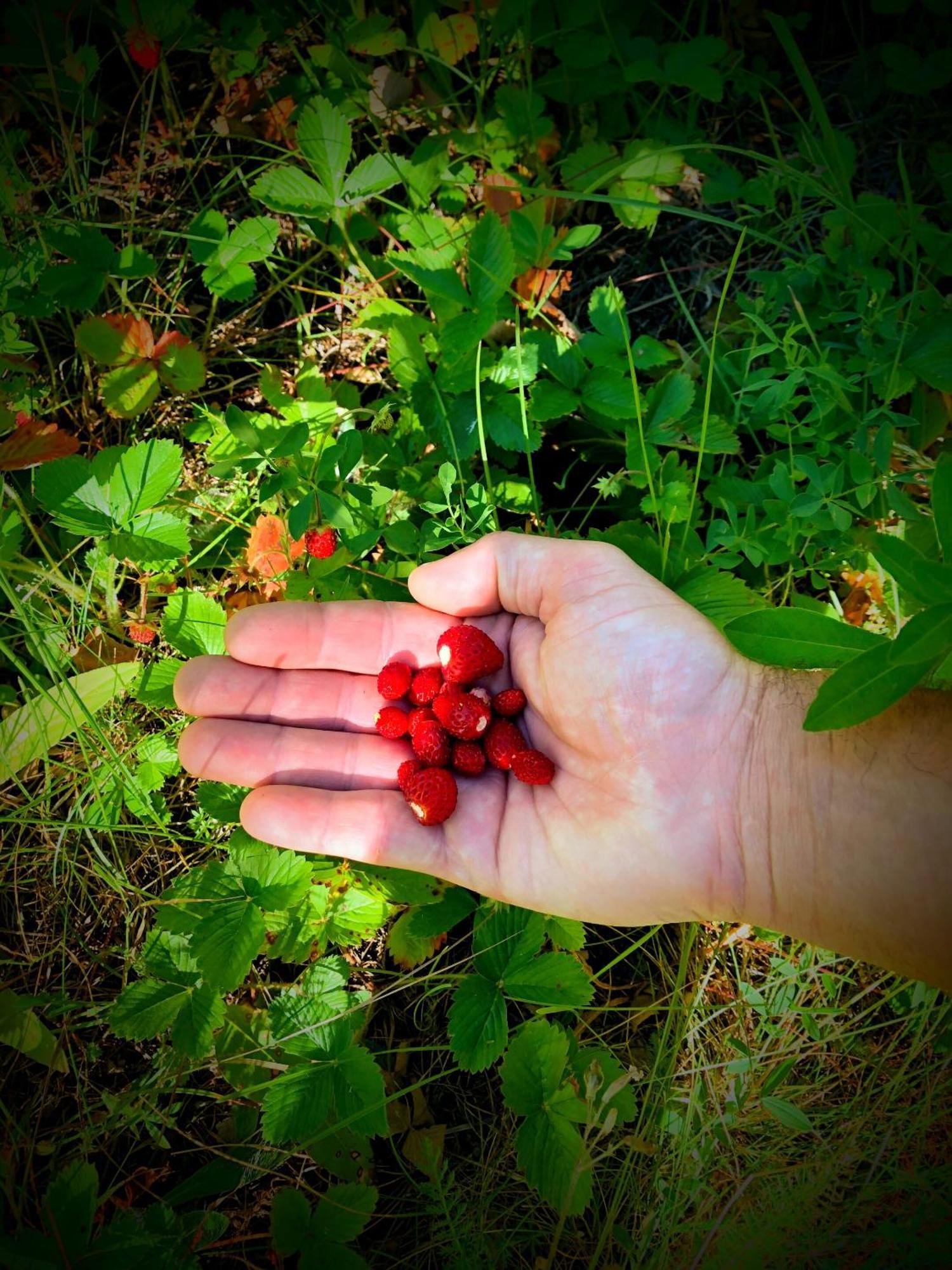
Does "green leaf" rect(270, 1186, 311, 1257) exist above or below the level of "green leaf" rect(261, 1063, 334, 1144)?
below

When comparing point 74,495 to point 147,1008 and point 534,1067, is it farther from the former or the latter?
point 534,1067

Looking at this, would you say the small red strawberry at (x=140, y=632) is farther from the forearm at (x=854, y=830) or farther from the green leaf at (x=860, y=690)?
the green leaf at (x=860, y=690)

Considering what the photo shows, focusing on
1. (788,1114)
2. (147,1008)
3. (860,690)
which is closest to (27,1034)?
(147,1008)

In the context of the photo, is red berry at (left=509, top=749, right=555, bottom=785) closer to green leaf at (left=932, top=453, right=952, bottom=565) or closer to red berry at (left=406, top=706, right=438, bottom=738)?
red berry at (left=406, top=706, right=438, bottom=738)

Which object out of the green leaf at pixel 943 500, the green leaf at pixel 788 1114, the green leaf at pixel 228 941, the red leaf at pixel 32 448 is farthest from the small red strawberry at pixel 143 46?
the green leaf at pixel 788 1114

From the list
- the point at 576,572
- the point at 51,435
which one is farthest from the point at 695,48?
the point at 51,435

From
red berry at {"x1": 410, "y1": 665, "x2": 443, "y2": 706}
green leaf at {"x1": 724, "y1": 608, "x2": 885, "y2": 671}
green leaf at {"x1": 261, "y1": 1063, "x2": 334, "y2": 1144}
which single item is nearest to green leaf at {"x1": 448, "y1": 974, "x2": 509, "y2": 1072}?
green leaf at {"x1": 261, "y1": 1063, "x2": 334, "y2": 1144}

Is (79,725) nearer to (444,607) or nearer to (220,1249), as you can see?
(444,607)
